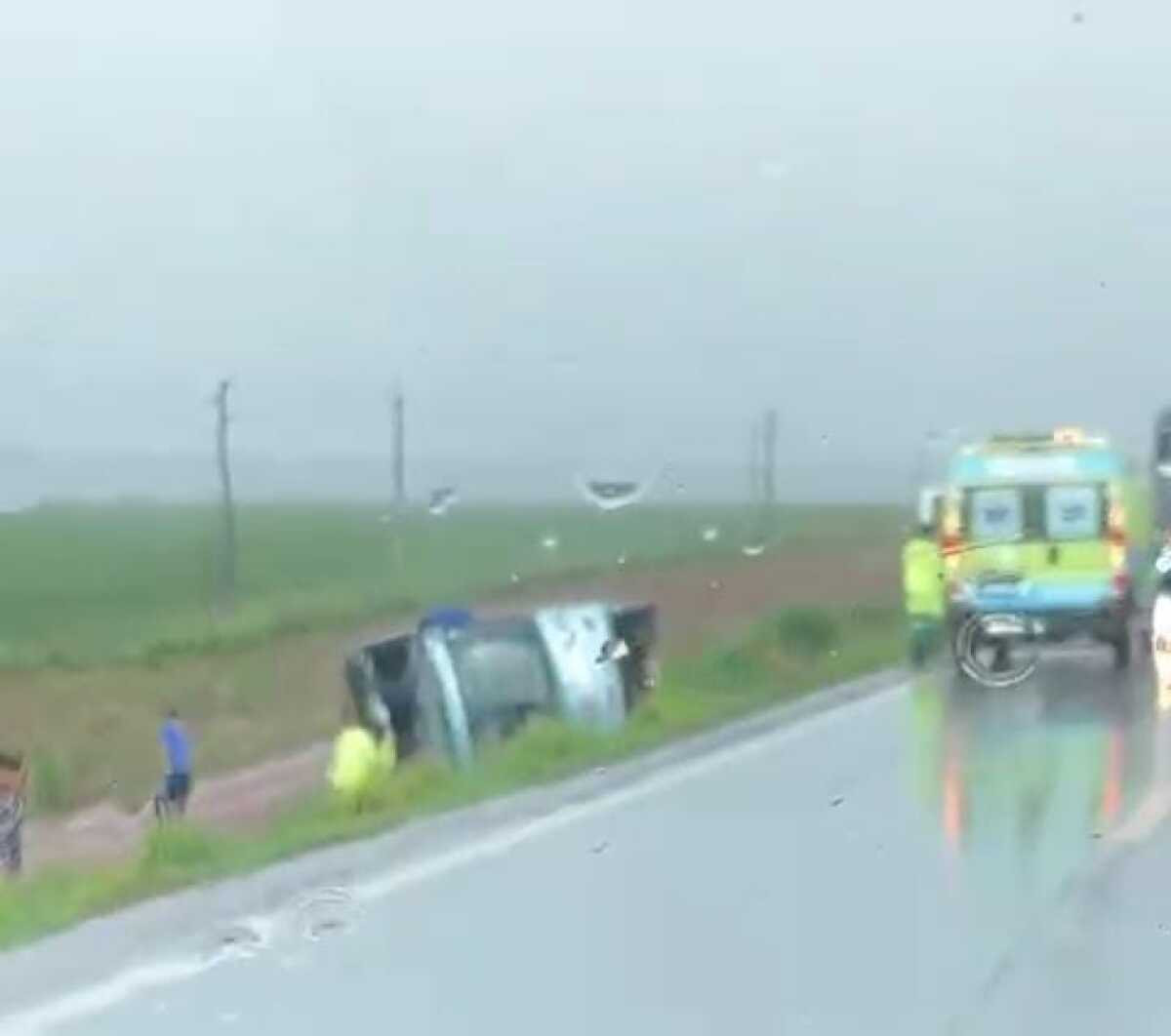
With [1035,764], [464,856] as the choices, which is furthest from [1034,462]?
[464,856]

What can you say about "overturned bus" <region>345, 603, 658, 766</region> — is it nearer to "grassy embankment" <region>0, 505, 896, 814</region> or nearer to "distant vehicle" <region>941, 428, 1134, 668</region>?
"grassy embankment" <region>0, 505, 896, 814</region>

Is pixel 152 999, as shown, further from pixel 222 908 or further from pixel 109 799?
pixel 109 799

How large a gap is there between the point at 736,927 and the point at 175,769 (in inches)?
351

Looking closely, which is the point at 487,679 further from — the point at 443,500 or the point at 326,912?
the point at 326,912

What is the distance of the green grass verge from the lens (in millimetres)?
11930

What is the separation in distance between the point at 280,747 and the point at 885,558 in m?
4.08

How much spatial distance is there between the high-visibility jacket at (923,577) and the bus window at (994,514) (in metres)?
0.66

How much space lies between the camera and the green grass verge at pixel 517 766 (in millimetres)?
11930

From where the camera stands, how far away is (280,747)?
21.0 meters

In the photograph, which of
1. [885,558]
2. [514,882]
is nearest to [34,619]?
[885,558]

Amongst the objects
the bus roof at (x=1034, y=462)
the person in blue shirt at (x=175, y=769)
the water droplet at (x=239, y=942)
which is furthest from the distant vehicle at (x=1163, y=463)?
the water droplet at (x=239, y=942)

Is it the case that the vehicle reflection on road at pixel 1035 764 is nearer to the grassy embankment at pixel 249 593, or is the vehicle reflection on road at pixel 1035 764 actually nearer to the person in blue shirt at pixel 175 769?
the grassy embankment at pixel 249 593

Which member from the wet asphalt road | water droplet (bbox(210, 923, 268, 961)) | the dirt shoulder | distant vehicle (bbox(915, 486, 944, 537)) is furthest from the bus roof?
water droplet (bbox(210, 923, 268, 961))

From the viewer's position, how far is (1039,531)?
21.6m
